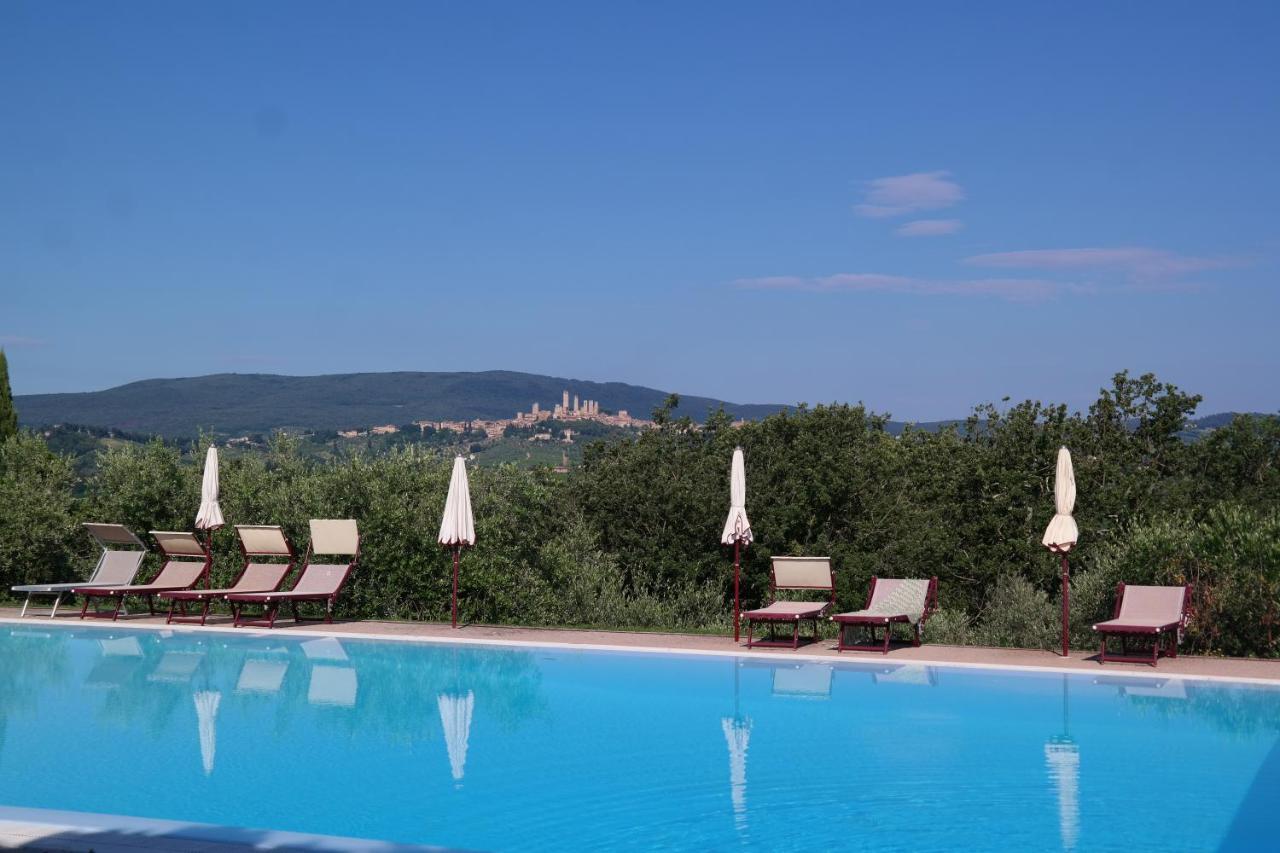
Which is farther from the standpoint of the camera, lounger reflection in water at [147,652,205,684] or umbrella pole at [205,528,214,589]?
umbrella pole at [205,528,214,589]

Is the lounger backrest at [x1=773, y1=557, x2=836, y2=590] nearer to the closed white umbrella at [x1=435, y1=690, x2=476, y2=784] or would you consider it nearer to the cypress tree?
the closed white umbrella at [x1=435, y1=690, x2=476, y2=784]

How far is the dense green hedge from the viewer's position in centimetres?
1314

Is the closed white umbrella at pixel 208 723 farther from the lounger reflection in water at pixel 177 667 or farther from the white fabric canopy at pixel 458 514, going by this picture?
the white fabric canopy at pixel 458 514

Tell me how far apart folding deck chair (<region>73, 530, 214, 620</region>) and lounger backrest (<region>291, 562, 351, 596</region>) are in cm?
121

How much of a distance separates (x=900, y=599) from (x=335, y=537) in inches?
241

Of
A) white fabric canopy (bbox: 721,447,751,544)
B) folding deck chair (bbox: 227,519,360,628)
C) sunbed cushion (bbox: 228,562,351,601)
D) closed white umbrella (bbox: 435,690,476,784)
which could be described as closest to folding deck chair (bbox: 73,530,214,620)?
folding deck chair (bbox: 227,519,360,628)

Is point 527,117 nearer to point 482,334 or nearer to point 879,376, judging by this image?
point 879,376

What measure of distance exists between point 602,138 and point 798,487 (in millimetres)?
27154

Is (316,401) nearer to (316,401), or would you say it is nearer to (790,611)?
(316,401)

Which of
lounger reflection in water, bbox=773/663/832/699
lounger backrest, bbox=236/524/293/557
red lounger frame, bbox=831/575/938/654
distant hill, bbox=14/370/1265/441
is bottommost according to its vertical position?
lounger reflection in water, bbox=773/663/832/699

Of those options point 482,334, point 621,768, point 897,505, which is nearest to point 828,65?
point 897,505

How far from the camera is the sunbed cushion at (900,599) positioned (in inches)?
497

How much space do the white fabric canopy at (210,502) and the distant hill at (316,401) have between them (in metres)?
84.8

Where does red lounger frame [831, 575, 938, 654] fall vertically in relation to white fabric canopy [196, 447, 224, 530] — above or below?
below
